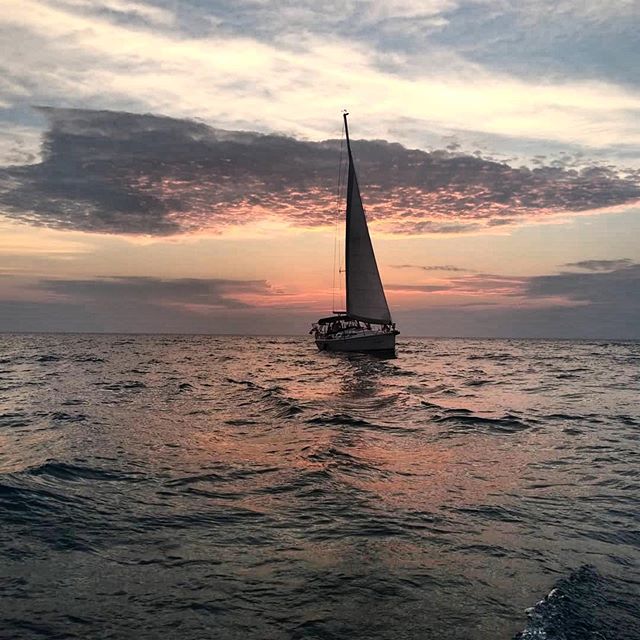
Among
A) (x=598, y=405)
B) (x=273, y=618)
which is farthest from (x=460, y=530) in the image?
(x=598, y=405)

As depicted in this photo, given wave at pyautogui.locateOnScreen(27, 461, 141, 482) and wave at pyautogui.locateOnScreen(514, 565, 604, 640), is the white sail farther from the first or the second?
wave at pyautogui.locateOnScreen(514, 565, 604, 640)

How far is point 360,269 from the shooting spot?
56.8 metres

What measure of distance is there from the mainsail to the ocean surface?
39324mm

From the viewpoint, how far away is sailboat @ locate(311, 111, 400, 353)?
183 ft

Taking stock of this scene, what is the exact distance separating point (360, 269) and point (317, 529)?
1958 inches

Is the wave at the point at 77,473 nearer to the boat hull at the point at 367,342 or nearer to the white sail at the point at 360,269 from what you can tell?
the boat hull at the point at 367,342

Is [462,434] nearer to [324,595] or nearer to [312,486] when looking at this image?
[312,486]

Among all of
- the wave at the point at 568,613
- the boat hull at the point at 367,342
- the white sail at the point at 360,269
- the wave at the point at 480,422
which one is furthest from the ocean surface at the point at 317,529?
the white sail at the point at 360,269

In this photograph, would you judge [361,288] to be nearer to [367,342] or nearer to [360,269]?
[360,269]

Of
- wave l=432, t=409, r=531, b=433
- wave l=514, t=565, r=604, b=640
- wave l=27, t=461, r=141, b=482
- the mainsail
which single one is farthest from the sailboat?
wave l=514, t=565, r=604, b=640

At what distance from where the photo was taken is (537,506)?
362 inches

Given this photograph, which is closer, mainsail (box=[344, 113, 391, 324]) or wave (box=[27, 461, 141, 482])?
wave (box=[27, 461, 141, 482])

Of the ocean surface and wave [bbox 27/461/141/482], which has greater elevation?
the ocean surface

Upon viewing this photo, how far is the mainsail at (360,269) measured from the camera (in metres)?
55.9
